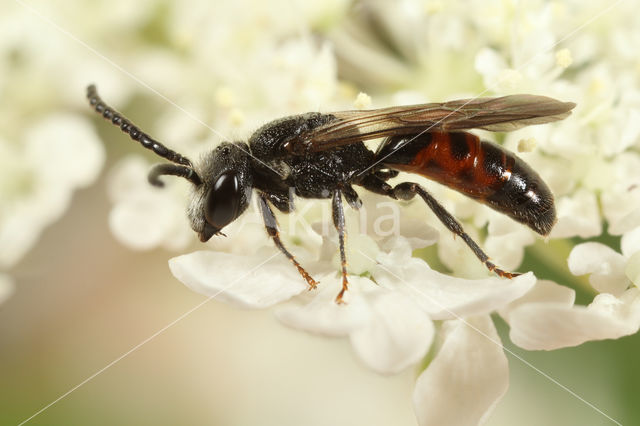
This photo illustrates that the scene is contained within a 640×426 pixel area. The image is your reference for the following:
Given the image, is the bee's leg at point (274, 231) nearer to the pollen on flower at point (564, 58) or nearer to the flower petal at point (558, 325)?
the flower petal at point (558, 325)

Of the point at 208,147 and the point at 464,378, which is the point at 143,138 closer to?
the point at 208,147

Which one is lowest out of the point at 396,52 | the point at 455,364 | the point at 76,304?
the point at 455,364

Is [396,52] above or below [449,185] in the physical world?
above

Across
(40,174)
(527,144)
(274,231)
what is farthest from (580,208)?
(40,174)

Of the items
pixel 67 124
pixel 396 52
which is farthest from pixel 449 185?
pixel 67 124

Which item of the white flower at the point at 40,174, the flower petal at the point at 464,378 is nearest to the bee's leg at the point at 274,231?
the flower petal at the point at 464,378

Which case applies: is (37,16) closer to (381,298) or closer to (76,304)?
(76,304)

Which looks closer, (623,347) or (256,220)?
(256,220)
